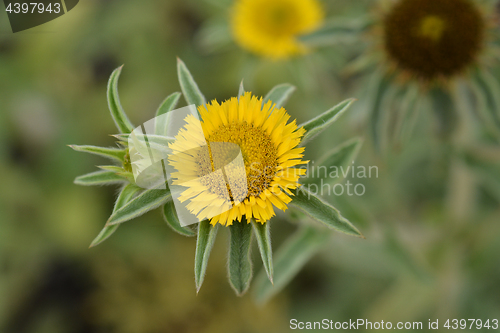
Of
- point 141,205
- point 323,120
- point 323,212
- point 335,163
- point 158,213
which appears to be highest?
point 323,120

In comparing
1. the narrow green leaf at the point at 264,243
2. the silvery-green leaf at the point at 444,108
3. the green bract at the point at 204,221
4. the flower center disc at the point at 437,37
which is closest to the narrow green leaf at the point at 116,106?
the green bract at the point at 204,221

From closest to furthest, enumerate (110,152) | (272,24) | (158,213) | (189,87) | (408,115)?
(110,152) < (189,87) < (408,115) < (272,24) < (158,213)

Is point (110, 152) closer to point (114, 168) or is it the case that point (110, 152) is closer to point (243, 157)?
point (114, 168)

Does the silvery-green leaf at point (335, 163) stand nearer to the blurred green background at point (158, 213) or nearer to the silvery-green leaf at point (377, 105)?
the silvery-green leaf at point (377, 105)

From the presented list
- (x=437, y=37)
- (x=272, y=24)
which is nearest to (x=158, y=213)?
(x=272, y=24)

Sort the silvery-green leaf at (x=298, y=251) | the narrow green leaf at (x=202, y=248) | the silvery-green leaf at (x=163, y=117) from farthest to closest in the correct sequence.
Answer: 1. the silvery-green leaf at (x=298, y=251)
2. the silvery-green leaf at (x=163, y=117)
3. the narrow green leaf at (x=202, y=248)

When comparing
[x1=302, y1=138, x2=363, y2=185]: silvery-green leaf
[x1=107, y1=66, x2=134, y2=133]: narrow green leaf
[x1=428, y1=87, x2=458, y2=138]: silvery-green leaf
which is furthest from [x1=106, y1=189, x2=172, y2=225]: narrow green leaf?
[x1=428, y1=87, x2=458, y2=138]: silvery-green leaf

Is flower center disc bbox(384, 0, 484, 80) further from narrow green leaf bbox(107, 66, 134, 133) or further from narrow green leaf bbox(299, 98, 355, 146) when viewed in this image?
narrow green leaf bbox(107, 66, 134, 133)
